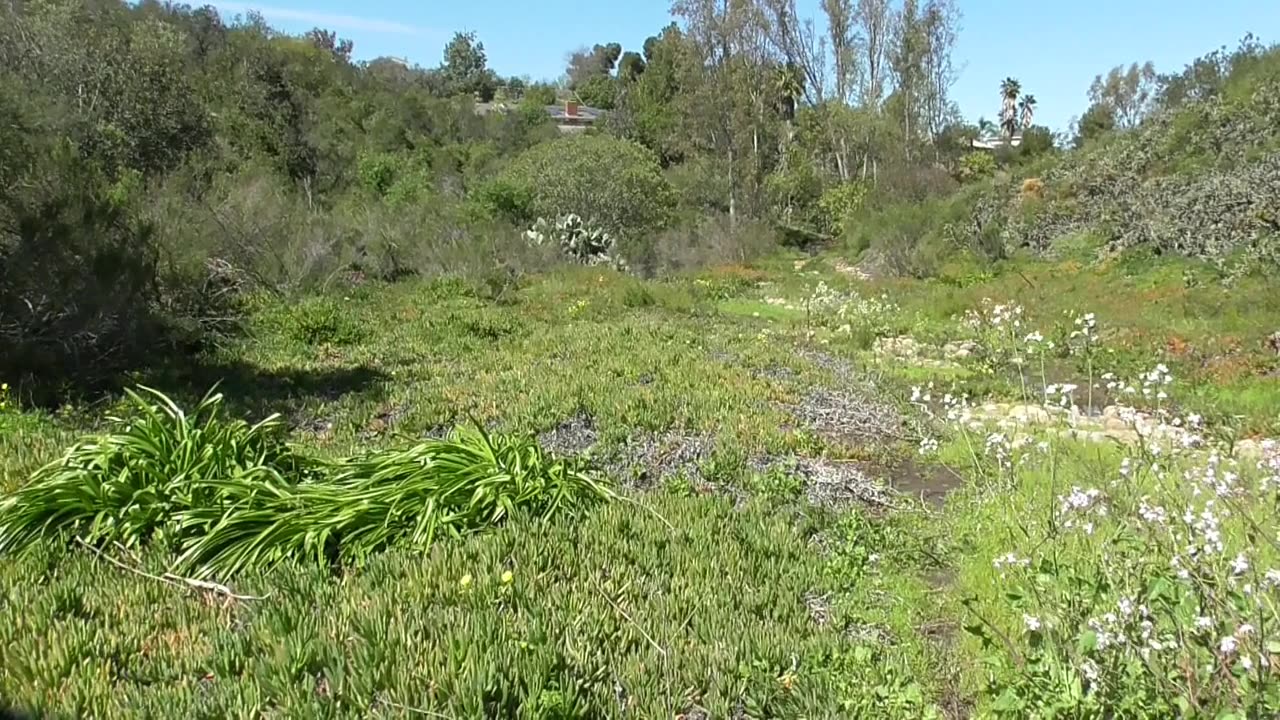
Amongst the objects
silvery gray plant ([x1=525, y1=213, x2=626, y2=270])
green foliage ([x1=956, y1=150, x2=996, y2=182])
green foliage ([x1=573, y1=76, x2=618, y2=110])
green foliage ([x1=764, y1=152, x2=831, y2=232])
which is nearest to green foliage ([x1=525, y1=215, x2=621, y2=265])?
silvery gray plant ([x1=525, y1=213, x2=626, y2=270])

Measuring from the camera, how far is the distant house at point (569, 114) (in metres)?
59.0

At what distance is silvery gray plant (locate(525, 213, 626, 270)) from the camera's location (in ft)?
76.3

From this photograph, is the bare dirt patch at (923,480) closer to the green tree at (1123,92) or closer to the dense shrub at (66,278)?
the dense shrub at (66,278)

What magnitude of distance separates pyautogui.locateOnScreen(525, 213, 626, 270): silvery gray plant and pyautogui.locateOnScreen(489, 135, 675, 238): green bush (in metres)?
1.90

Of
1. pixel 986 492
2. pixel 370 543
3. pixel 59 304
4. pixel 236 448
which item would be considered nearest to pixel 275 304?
pixel 59 304

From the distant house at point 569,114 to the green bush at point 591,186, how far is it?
28.9 meters

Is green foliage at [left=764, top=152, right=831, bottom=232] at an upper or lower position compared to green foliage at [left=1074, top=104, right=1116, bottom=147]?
lower

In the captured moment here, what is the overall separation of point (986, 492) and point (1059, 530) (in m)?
1.33

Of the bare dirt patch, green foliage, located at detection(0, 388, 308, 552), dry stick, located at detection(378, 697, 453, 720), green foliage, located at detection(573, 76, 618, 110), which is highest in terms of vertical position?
green foliage, located at detection(573, 76, 618, 110)

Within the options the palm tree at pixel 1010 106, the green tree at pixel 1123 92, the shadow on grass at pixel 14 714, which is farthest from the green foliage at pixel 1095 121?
the shadow on grass at pixel 14 714

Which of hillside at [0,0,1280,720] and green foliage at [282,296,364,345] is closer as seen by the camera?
hillside at [0,0,1280,720]

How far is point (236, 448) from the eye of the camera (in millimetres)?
4574

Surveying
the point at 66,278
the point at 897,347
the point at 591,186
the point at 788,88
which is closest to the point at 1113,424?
the point at 897,347

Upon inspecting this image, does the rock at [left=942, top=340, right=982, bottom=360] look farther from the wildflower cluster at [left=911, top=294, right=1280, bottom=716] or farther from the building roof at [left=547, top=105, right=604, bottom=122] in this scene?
the building roof at [left=547, top=105, right=604, bottom=122]
